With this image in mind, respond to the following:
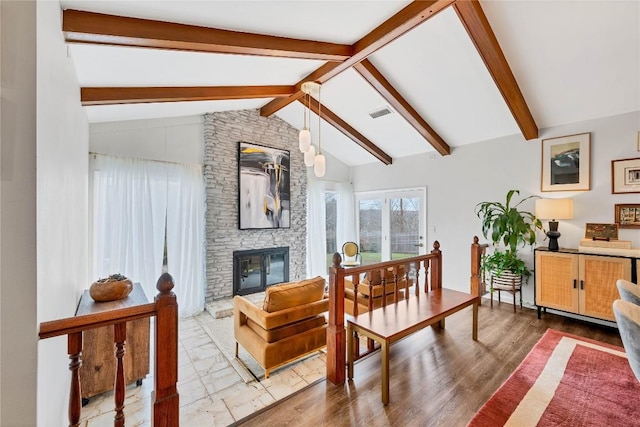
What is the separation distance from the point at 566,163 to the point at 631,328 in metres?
3.16

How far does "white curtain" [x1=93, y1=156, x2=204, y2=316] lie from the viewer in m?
3.69

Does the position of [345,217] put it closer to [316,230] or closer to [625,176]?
[316,230]

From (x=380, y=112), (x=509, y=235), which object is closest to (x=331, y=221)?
(x=380, y=112)

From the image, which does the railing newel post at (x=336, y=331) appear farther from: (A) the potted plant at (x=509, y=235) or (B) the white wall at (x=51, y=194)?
(A) the potted plant at (x=509, y=235)

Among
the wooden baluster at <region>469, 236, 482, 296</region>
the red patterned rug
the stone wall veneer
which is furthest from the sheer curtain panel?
the wooden baluster at <region>469, 236, 482, 296</region>

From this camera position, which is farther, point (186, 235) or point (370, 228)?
point (370, 228)

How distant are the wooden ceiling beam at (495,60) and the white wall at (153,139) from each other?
3.93 m

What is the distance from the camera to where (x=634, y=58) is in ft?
8.98

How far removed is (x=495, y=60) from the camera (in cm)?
294

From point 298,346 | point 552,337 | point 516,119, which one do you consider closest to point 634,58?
point 516,119

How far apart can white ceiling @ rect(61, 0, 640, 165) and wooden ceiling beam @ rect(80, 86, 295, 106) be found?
0.26 feet

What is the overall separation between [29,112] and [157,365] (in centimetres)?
122

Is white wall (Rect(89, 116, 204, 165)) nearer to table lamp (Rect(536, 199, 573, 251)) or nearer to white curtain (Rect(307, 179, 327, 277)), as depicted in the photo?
white curtain (Rect(307, 179, 327, 277))

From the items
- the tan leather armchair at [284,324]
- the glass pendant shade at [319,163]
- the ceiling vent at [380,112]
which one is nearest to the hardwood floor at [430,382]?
the tan leather armchair at [284,324]
